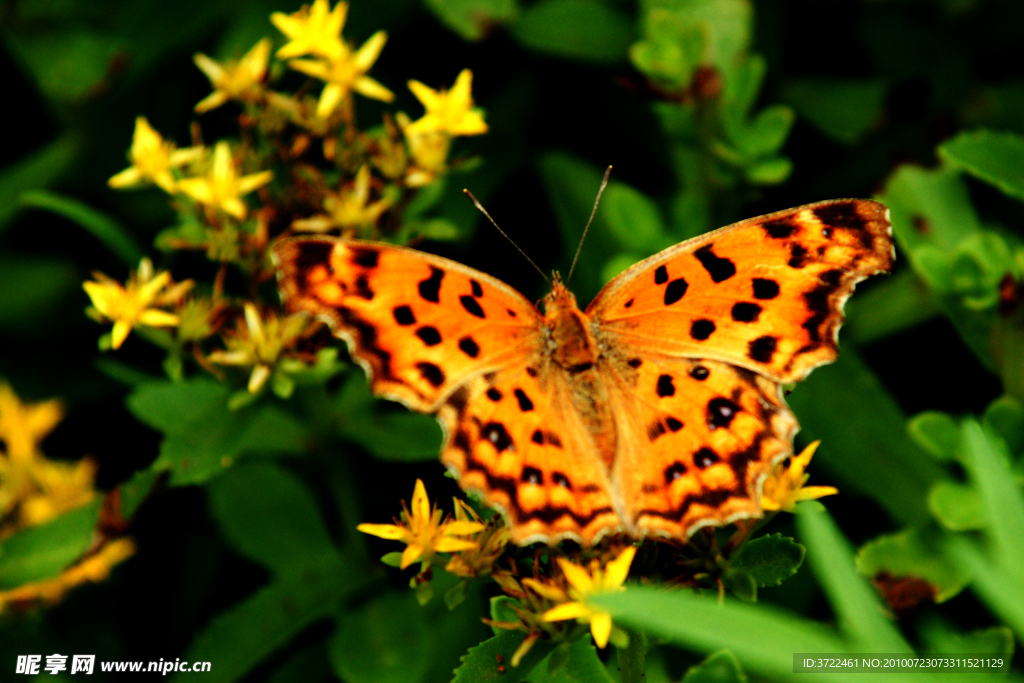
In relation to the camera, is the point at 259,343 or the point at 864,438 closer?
the point at 259,343

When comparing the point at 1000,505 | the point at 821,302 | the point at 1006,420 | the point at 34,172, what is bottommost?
the point at 34,172

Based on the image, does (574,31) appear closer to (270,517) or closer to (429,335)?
(429,335)

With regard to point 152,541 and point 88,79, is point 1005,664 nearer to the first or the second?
point 152,541

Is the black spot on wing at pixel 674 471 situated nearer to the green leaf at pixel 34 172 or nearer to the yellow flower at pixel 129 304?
the yellow flower at pixel 129 304

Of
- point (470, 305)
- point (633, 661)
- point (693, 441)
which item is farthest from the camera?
point (470, 305)

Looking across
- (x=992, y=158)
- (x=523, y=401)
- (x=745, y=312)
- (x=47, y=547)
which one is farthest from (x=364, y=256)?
(x=992, y=158)

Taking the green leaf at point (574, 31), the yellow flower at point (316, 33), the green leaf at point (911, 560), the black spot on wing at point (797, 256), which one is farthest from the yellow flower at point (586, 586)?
the green leaf at point (574, 31)

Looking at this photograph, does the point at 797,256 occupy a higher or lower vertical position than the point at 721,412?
higher
